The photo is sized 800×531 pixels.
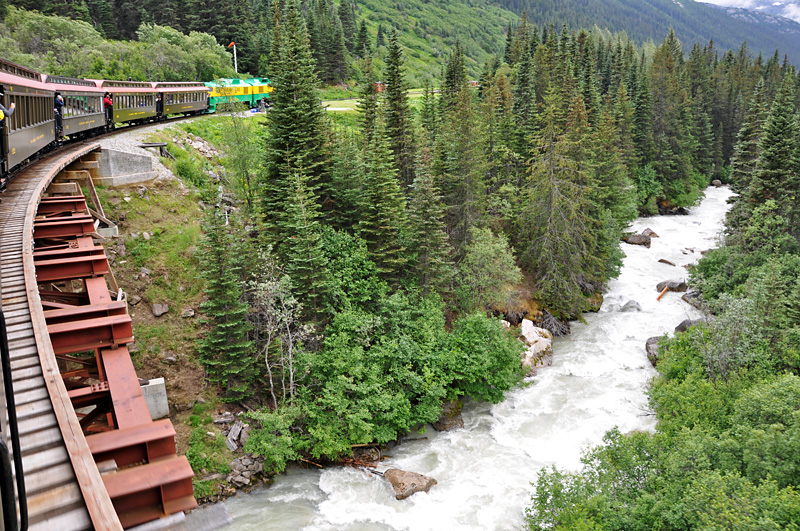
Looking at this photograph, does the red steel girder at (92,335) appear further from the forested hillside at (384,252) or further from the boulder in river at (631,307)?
the boulder in river at (631,307)

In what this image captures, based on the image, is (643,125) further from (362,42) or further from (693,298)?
(362,42)

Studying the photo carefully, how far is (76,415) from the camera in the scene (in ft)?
25.3

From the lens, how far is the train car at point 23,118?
1697 cm

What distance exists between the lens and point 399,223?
27.9 meters

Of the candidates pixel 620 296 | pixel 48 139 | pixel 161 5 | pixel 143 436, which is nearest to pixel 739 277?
pixel 620 296

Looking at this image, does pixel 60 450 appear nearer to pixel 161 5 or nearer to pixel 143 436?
pixel 143 436

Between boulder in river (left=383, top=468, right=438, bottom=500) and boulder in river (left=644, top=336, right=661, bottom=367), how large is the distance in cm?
1509

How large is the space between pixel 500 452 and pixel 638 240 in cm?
3476

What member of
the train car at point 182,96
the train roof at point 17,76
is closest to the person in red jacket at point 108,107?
the train car at point 182,96

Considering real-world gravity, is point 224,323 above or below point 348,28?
below

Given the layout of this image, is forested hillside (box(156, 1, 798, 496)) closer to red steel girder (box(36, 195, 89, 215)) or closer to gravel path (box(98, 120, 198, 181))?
gravel path (box(98, 120, 198, 181))

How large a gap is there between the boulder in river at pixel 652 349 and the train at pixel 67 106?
2958 cm

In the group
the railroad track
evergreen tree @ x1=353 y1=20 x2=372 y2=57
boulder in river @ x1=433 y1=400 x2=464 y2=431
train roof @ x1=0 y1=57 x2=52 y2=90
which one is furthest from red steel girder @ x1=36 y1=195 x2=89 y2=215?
evergreen tree @ x1=353 y1=20 x2=372 y2=57

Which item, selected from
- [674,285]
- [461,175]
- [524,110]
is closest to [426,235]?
[461,175]
